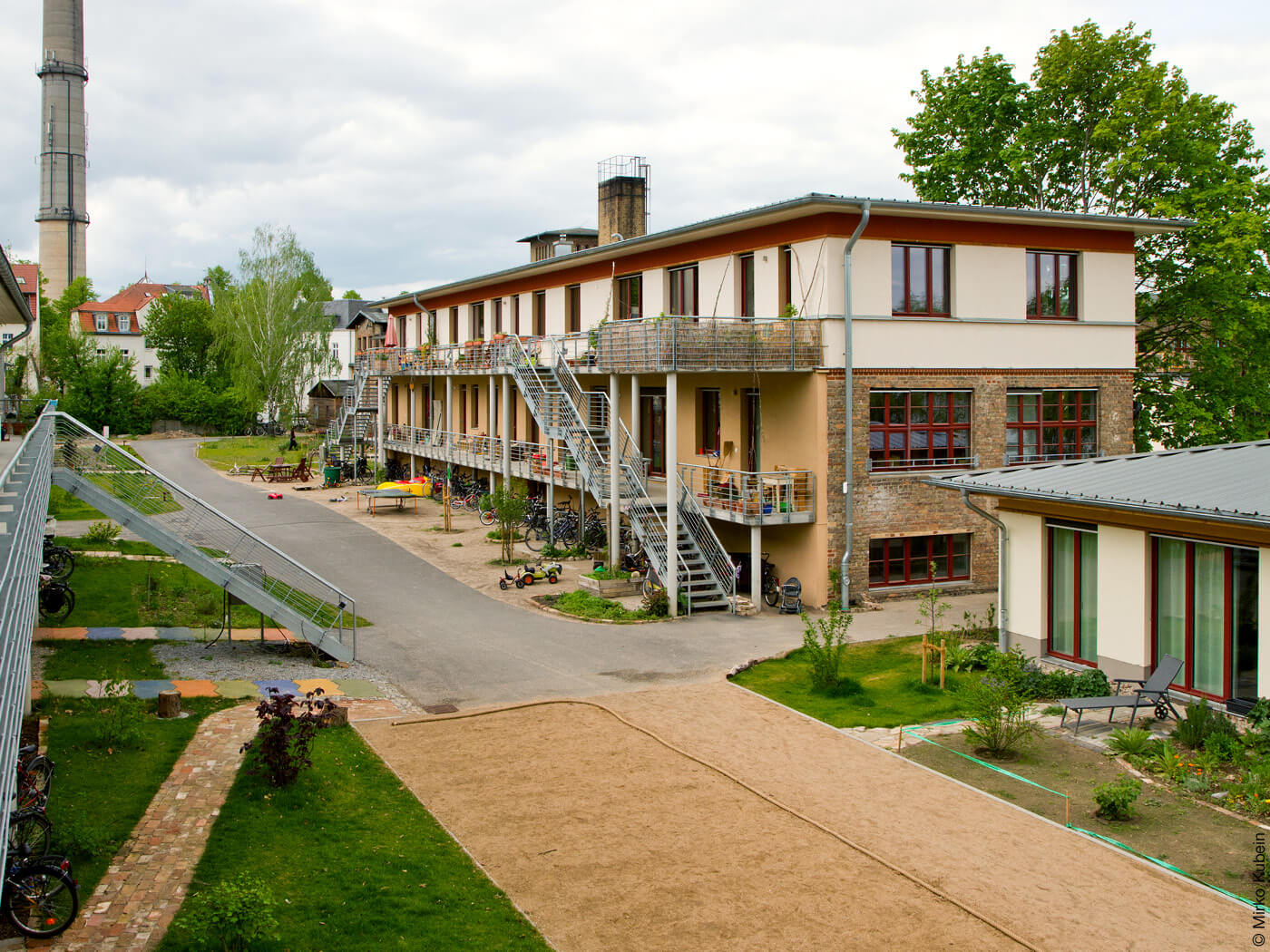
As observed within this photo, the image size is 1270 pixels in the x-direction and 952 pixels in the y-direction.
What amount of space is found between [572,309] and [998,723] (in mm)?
22854

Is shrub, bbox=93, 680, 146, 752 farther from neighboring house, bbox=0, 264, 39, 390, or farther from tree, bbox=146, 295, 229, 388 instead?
tree, bbox=146, 295, 229, 388

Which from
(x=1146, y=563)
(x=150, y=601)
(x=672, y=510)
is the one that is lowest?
(x=150, y=601)

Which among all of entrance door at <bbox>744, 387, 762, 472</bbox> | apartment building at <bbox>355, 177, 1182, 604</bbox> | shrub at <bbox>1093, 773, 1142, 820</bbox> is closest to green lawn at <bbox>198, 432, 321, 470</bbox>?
apartment building at <bbox>355, 177, 1182, 604</bbox>

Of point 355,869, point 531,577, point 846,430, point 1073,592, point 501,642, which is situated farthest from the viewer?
point 531,577

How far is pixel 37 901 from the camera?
788 cm

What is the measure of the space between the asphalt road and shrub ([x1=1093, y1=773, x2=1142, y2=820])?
280 inches

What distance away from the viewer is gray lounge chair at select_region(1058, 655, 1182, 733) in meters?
13.9

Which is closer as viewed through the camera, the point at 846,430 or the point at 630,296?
the point at 846,430

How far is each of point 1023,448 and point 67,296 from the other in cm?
7568

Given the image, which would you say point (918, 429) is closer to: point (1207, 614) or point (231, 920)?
point (1207, 614)

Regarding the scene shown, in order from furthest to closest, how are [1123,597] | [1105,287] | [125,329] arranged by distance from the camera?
[125,329] → [1105,287] → [1123,597]

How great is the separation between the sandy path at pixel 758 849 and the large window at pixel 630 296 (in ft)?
54.0

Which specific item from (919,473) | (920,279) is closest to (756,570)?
(919,473)

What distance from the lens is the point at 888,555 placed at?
23.6m
